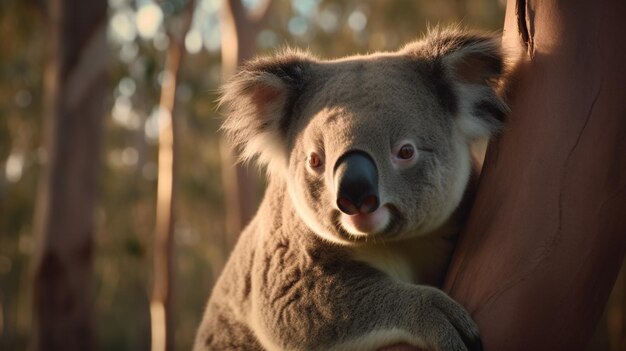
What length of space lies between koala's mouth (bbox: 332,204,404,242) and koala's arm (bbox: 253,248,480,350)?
159mm

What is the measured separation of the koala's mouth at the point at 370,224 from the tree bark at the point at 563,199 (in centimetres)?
29

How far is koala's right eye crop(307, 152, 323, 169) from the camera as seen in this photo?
2116mm

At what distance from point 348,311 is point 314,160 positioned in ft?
1.63

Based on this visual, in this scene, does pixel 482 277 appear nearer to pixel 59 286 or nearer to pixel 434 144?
pixel 434 144

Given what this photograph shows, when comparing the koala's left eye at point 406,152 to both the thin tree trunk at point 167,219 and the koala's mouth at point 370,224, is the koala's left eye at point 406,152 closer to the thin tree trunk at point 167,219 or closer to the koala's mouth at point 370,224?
the koala's mouth at point 370,224

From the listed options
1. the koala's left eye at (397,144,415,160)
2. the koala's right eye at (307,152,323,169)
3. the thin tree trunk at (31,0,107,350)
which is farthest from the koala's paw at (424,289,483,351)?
the thin tree trunk at (31,0,107,350)

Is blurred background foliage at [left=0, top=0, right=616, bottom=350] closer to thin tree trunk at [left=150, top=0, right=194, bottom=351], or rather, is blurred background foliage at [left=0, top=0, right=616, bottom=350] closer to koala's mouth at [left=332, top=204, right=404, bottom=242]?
thin tree trunk at [left=150, top=0, right=194, bottom=351]

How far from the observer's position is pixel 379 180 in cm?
195

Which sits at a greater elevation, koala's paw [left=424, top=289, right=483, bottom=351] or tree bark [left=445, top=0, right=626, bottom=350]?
tree bark [left=445, top=0, right=626, bottom=350]

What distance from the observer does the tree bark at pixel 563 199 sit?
1720 millimetres

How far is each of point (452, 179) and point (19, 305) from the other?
96.1 ft

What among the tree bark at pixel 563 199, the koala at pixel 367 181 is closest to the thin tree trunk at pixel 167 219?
the koala at pixel 367 181

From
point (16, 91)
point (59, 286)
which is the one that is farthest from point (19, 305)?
point (59, 286)

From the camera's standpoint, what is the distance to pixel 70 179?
18.7 feet
